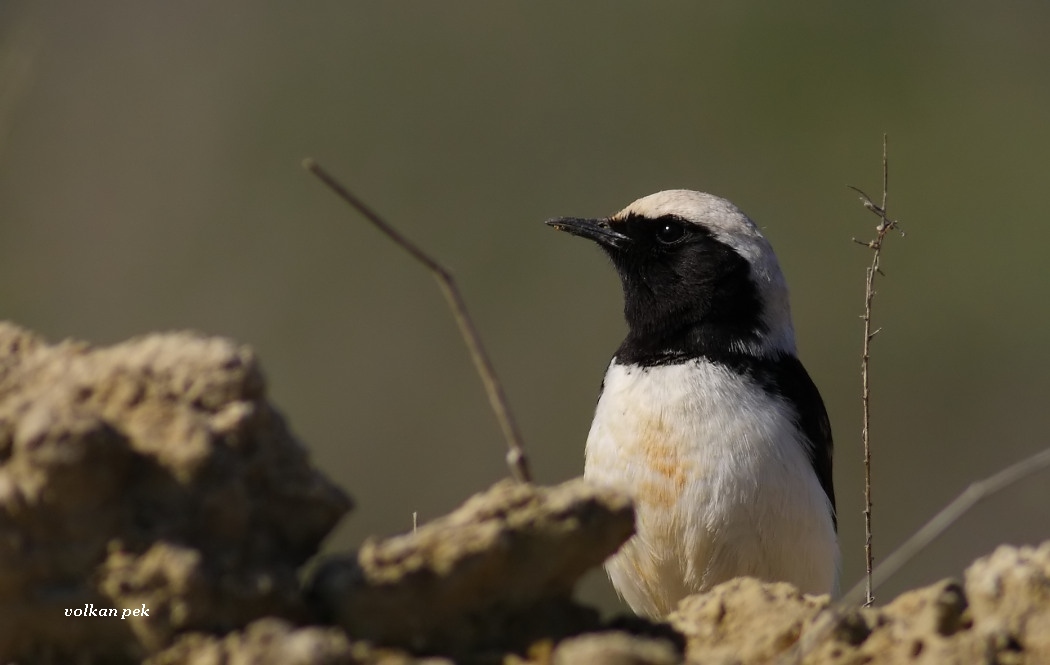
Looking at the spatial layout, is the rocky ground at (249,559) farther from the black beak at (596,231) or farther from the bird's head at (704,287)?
the black beak at (596,231)

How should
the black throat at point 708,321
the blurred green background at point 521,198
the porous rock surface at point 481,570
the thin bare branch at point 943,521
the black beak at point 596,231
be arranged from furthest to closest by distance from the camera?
the blurred green background at point 521,198 < the black beak at point 596,231 < the black throat at point 708,321 < the thin bare branch at point 943,521 < the porous rock surface at point 481,570

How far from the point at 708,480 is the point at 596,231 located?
1.72 meters

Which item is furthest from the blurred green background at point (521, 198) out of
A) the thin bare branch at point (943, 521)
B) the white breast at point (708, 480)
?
the thin bare branch at point (943, 521)

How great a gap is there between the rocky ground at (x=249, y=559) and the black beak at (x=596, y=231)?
12.1 feet

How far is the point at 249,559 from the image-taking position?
365 cm

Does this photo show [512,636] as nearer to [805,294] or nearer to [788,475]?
[788,475]

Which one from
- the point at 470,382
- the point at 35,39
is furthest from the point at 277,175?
the point at 35,39

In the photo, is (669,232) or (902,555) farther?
(669,232)

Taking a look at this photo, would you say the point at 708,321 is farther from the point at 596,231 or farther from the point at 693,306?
the point at 596,231

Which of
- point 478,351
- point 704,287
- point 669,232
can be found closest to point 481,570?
point 478,351

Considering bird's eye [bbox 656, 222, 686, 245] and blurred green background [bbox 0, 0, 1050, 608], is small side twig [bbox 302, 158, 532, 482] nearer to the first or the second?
bird's eye [bbox 656, 222, 686, 245]

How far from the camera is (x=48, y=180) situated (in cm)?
1855

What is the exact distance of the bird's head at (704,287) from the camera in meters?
7.05

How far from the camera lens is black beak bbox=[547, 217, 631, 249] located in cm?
759
